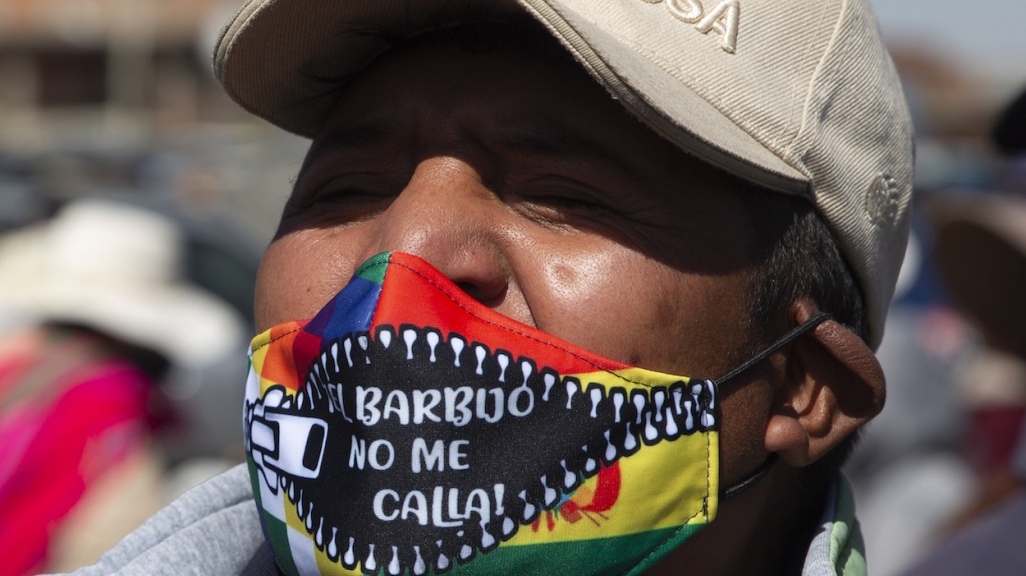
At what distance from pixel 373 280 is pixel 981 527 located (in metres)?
2.01

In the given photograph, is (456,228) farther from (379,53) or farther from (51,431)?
(51,431)

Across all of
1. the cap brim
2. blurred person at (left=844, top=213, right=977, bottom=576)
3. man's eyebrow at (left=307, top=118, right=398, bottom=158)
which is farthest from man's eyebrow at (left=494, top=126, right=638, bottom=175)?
Result: blurred person at (left=844, top=213, right=977, bottom=576)

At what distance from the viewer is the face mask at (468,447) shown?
5.11 ft

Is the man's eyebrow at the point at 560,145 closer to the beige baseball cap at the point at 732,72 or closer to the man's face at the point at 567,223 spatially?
the man's face at the point at 567,223

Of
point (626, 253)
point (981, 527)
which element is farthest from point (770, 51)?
point (981, 527)

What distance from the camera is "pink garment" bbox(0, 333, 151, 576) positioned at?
11.3 feet

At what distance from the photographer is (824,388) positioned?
75.2 inches

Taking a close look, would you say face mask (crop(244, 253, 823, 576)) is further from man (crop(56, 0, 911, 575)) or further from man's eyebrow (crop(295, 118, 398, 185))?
man's eyebrow (crop(295, 118, 398, 185))

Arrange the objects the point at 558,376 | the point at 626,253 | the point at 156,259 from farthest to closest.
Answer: the point at 156,259, the point at 626,253, the point at 558,376

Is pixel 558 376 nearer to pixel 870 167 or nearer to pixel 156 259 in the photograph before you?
pixel 870 167

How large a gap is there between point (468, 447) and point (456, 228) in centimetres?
34

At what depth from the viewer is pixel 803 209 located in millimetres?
1838

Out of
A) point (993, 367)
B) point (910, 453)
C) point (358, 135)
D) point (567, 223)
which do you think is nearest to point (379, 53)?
point (358, 135)

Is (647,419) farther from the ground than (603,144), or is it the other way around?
(603,144)
